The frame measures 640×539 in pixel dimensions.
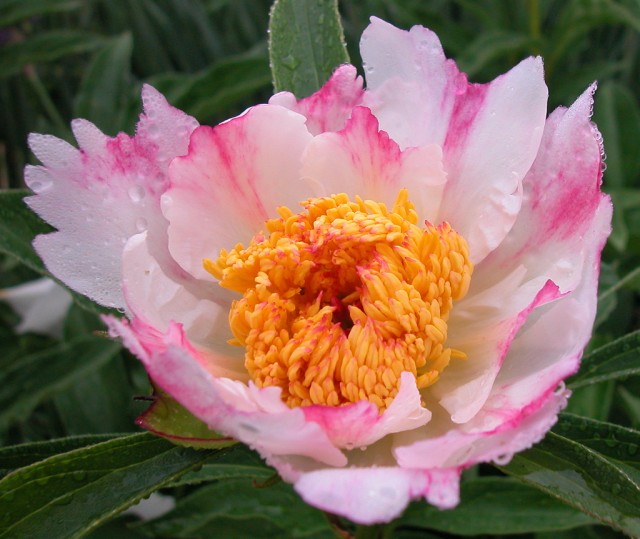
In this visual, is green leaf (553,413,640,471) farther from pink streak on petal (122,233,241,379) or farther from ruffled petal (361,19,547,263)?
pink streak on petal (122,233,241,379)

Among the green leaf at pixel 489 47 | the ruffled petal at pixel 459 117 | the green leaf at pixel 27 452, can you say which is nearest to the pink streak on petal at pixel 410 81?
the ruffled petal at pixel 459 117

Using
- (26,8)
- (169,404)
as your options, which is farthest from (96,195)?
(26,8)

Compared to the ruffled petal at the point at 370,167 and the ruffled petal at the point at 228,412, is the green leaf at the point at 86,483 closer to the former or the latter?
the ruffled petal at the point at 228,412

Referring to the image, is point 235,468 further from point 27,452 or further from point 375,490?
point 375,490

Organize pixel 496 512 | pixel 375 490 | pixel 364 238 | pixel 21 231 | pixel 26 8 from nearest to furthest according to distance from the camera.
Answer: pixel 375 490 → pixel 364 238 → pixel 21 231 → pixel 496 512 → pixel 26 8

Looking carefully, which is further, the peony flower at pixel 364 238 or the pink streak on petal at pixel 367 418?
the peony flower at pixel 364 238

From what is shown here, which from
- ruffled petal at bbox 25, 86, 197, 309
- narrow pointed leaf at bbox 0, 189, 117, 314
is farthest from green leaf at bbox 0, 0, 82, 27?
ruffled petal at bbox 25, 86, 197, 309
